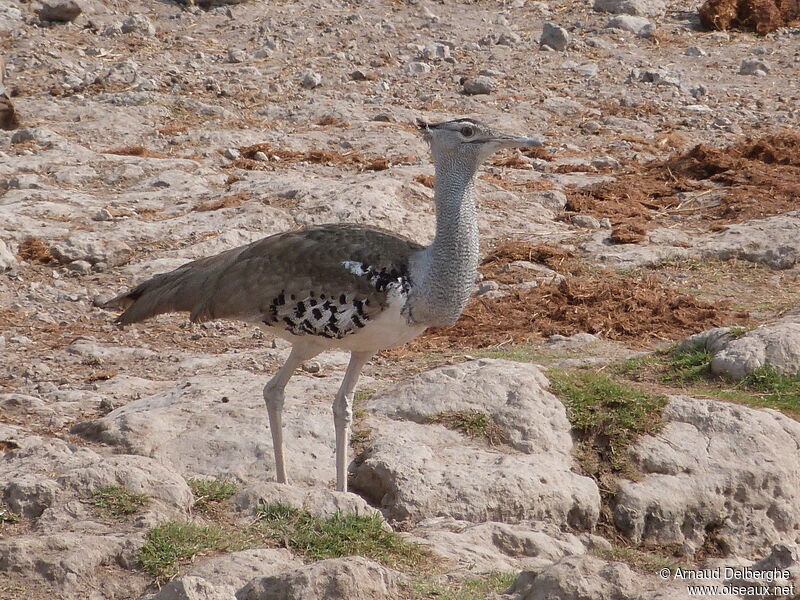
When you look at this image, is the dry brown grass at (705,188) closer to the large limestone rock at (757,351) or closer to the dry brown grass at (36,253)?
the large limestone rock at (757,351)

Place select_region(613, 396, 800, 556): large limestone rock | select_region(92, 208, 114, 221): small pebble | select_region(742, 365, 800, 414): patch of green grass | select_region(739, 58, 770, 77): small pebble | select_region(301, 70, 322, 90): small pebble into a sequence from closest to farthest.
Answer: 1. select_region(613, 396, 800, 556): large limestone rock
2. select_region(742, 365, 800, 414): patch of green grass
3. select_region(92, 208, 114, 221): small pebble
4. select_region(301, 70, 322, 90): small pebble
5. select_region(739, 58, 770, 77): small pebble

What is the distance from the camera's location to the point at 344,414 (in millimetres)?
5461

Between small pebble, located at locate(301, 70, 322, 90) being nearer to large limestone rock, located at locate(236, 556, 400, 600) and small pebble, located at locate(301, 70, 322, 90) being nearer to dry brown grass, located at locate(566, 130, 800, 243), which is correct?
dry brown grass, located at locate(566, 130, 800, 243)

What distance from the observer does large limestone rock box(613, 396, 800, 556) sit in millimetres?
5832

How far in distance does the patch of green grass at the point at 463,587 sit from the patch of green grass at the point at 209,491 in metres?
0.93

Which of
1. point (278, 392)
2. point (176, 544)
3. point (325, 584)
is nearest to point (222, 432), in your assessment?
point (278, 392)

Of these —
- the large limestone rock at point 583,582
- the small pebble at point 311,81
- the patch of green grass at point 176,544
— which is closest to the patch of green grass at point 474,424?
the patch of green grass at point 176,544

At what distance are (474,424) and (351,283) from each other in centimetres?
117

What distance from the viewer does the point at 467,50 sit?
13.4m

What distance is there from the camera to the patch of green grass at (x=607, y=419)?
19.7ft

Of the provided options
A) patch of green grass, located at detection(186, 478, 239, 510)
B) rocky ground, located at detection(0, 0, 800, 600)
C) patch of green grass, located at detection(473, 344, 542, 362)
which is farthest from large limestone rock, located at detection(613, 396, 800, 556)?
patch of green grass, located at detection(186, 478, 239, 510)

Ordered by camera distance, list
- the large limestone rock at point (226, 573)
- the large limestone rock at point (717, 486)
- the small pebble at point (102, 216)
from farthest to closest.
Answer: the small pebble at point (102, 216), the large limestone rock at point (717, 486), the large limestone rock at point (226, 573)

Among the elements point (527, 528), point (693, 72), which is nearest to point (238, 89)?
point (693, 72)

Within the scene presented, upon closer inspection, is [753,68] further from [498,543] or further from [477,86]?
[498,543]
